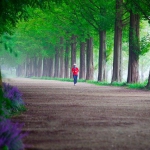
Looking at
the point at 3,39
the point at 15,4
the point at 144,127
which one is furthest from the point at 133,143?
the point at 15,4

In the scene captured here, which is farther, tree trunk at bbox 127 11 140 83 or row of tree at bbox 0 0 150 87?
tree trunk at bbox 127 11 140 83

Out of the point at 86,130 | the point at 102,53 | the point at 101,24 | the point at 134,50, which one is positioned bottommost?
the point at 86,130

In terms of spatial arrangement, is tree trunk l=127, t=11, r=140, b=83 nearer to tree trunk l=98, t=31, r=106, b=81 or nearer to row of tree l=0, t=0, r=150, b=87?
row of tree l=0, t=0, r=150, b=87

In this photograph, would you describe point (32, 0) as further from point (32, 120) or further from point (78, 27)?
point (78, 27)

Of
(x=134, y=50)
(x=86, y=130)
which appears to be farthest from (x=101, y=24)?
(x=86, y=130)

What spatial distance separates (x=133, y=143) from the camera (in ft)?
20.6

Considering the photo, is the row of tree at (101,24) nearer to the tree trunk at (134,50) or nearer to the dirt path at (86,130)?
the tree trunk at (134,50)

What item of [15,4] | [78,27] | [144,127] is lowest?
[144,127]

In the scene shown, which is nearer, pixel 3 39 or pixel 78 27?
pixel 3 39

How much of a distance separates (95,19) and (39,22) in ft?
31.4

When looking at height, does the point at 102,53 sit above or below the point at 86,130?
above

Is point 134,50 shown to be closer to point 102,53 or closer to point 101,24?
point 101,24

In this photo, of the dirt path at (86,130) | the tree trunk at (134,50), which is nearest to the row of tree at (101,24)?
the tree trunk at (134,50)

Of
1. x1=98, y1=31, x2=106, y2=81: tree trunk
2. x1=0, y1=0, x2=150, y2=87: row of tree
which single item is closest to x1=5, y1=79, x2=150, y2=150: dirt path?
x1=0, y1=0, x2=150, y2=87: row of tree
